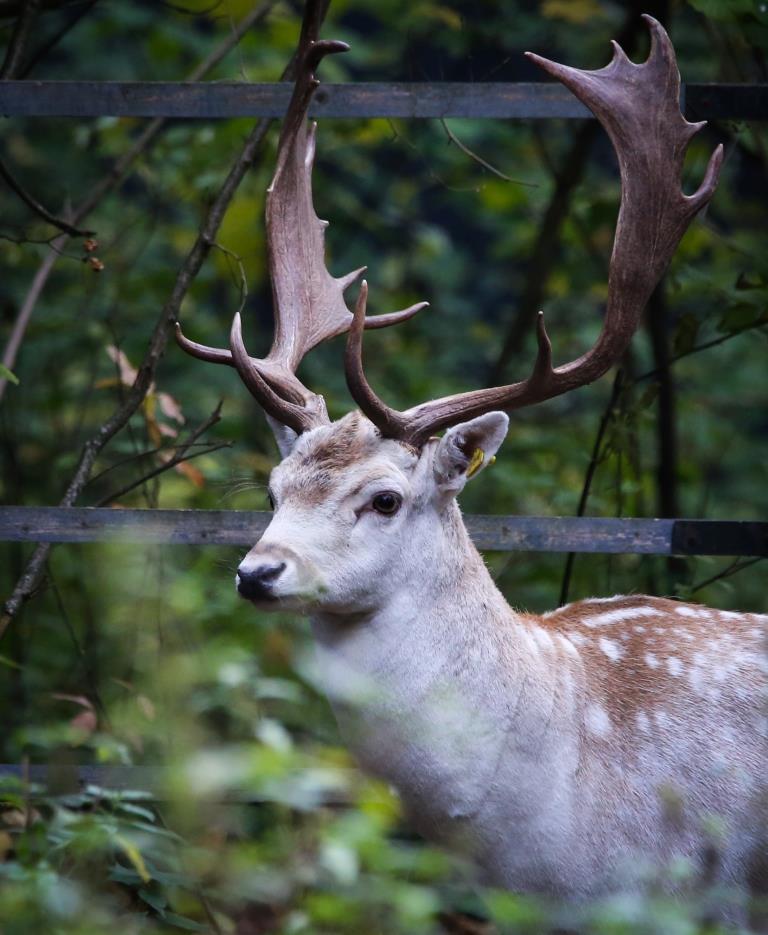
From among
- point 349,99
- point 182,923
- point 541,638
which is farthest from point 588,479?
point 182,923

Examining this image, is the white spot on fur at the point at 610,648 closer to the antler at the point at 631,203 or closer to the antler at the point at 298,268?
the antler at the point at 631,203

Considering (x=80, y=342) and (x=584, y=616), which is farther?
(x=80, y=342)

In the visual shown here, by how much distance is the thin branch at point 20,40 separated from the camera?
4.50 meters

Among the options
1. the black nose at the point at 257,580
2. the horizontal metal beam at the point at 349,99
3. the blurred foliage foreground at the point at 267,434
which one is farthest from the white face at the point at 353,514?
the horizontal metal beam at the point at 349,99

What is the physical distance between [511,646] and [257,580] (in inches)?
32.9

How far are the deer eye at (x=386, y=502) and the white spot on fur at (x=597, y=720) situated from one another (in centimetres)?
81

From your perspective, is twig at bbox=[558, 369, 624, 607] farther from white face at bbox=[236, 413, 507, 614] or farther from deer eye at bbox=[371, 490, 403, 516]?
deer eye at bbox=[371, 490, 403, 516]

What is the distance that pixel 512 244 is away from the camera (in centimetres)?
933

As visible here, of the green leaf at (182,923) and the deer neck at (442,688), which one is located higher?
the deer neck at (442,688)

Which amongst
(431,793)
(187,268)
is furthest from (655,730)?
(187,268)

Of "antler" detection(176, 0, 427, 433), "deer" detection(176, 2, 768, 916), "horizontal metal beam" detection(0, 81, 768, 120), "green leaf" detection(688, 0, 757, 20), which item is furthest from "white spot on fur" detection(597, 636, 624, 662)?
"green leaf" detection(688, 0, 757, 20)

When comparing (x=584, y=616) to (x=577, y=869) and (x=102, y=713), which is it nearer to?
(x=577, y=869)

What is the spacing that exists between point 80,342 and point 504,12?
10.8 ft

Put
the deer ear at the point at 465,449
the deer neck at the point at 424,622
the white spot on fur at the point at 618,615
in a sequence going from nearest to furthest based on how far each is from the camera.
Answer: the deer neck at the point at 424,622 → the deer ear at the point at 465,449 → the white spot on fur at the point at 618,615
